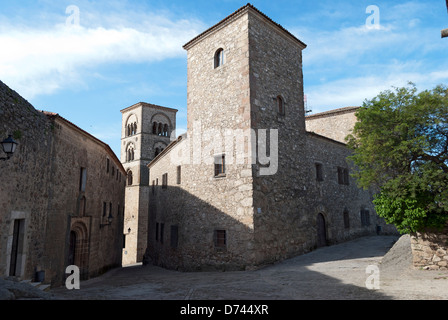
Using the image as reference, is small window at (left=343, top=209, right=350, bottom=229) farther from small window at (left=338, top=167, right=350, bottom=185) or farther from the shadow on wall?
the shadow on wall

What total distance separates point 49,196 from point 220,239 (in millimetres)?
6295

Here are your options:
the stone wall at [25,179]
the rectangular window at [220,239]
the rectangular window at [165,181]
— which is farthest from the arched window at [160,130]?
the stone wall at [25,179]

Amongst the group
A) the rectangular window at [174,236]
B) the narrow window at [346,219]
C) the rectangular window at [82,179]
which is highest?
the rectangular window at [82,179]

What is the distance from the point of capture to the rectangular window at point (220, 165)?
1265 cm

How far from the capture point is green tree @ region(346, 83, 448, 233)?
28.9 ft

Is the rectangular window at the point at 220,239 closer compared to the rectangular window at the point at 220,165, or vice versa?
the rectangular window at the point at 220,239

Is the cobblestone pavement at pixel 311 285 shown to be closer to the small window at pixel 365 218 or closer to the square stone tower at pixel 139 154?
the small window at pixel 365 218

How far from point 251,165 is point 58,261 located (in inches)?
303

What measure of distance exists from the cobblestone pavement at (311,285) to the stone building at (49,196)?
156 centimetres

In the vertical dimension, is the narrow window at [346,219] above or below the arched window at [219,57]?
below

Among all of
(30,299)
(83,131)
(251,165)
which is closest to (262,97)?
(251,165)

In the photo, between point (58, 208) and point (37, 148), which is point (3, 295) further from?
point (58, 208)

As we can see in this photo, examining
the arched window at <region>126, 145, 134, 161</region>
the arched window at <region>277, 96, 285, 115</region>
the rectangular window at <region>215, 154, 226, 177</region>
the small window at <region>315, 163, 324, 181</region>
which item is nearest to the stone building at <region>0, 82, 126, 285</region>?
the rectangular window at <region>215, 154, 226, 177</region>

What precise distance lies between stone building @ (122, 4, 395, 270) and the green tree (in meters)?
3.93
